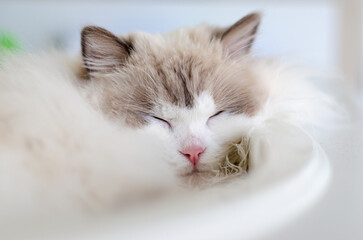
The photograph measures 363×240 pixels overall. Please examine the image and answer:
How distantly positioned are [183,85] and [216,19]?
190 cm

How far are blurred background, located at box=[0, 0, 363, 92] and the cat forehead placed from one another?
1.51 meters

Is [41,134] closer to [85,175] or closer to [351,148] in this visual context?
[85,175]

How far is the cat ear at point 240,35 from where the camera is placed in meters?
0.97

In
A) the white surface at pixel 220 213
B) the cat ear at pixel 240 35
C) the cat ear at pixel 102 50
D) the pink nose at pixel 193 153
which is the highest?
the cat ear at pixel 240 35

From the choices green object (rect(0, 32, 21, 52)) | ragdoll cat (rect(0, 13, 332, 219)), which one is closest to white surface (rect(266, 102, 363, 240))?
ragdoll cat (rect(0, 13, 332, 219))

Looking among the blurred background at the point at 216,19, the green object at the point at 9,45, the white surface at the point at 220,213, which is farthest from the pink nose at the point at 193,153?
the blurred background at the point at 216,19

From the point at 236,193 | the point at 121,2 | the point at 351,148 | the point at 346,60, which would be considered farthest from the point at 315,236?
the point at 346,60

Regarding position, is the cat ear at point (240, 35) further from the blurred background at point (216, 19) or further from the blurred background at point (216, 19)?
the blurred background at point (216, 19)

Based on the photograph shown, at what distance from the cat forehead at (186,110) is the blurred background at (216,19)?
1511 mm

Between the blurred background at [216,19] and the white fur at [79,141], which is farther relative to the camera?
the blurred background at [216,19]

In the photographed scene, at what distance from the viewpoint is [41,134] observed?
2.21ft

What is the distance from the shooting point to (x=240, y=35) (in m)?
1.00

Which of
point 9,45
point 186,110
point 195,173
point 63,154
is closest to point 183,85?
point 186,110

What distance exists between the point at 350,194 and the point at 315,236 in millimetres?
137
